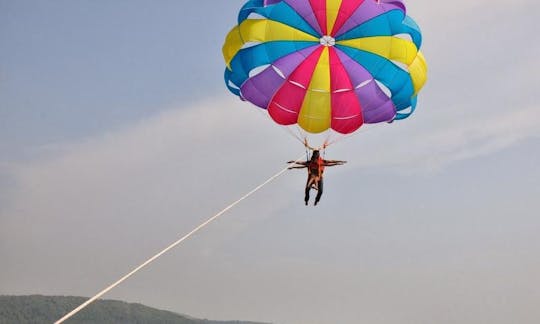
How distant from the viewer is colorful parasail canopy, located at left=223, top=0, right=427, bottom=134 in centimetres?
1975

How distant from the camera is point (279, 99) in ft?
67.9

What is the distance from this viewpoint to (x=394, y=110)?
2069 centimetres

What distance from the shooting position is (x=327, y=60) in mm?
20297

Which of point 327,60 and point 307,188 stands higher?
point 327,60

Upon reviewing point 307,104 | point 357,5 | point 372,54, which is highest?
point 357,5

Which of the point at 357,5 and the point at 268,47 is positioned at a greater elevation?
the point at 357,5

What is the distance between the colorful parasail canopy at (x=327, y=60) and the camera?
1975 cm

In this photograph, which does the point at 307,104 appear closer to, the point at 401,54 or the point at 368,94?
the point at 368,94

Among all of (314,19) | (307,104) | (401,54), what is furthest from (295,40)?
(401,54)

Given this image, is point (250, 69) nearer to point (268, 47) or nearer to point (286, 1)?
point (268, 47)

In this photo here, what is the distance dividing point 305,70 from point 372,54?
227 cm

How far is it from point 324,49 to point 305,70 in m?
0.94

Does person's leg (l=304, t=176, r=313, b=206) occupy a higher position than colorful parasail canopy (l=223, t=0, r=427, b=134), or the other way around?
colorful parasail canopy (l=223, t=0, r=427, b=134)

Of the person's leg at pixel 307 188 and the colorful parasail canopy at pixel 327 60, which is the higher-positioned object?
the colorful parasail canopy at pixel 327 60
